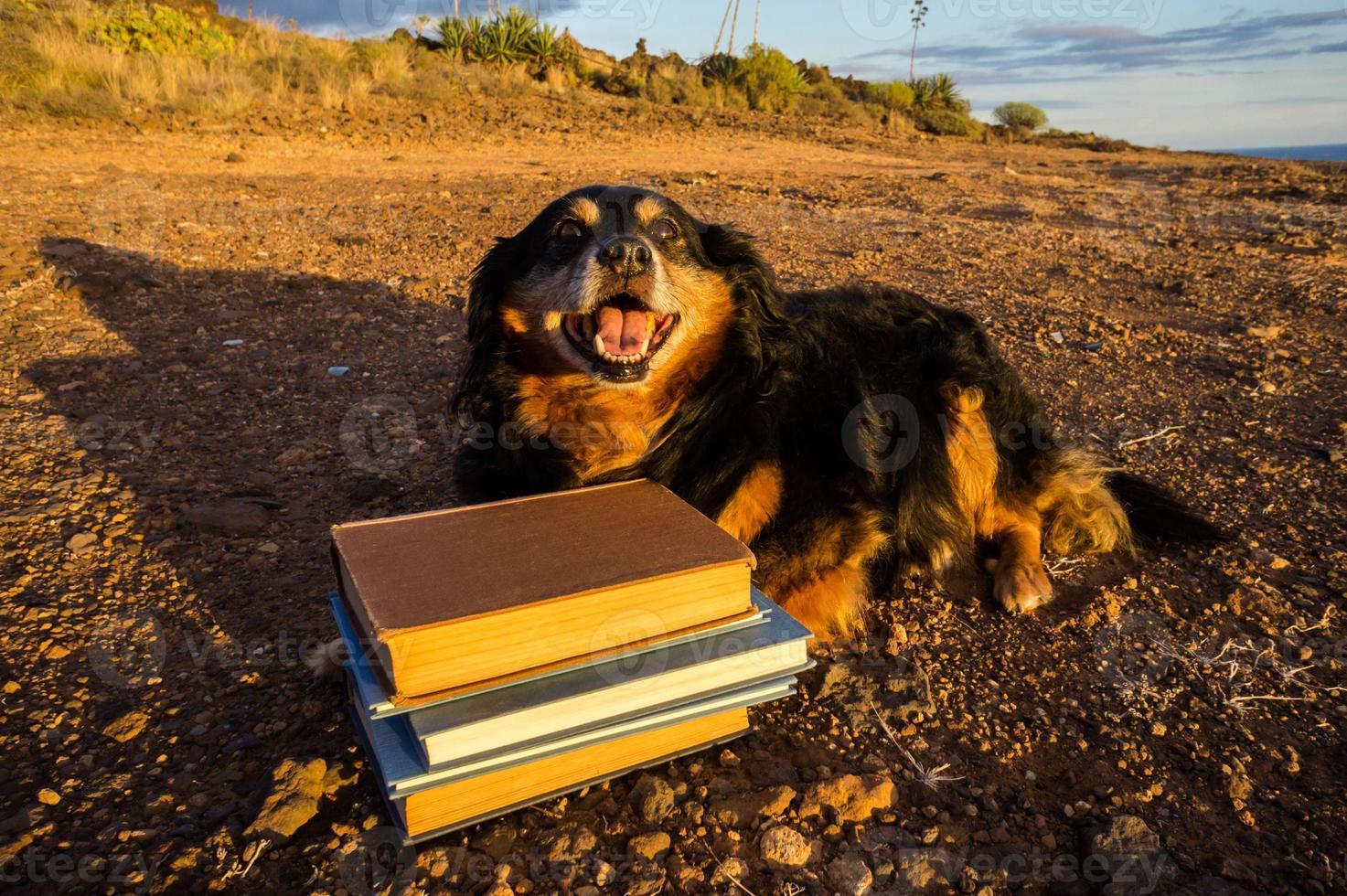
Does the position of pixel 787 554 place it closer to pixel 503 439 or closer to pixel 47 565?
pixel 503 439

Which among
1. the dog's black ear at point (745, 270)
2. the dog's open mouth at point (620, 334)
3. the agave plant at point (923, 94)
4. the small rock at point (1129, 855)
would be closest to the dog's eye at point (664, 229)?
the dog's black ear at point (745, 270)

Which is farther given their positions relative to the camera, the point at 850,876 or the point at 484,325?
the point at 484,325

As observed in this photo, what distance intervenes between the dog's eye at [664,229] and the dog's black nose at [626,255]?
0.71ft

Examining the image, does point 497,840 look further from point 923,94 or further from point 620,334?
point 923,94

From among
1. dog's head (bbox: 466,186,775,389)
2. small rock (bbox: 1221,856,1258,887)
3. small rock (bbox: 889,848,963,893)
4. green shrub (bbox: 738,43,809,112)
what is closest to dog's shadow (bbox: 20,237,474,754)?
dog's head (bbox: 466,186,775,389)

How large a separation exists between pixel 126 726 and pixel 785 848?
1644 mm

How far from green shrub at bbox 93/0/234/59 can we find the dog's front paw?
16613 mm

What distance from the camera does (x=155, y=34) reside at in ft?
51.6

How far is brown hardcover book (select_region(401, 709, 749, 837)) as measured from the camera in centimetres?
172

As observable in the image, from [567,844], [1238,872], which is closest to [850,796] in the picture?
[567,844]

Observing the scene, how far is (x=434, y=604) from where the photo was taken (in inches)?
66.6

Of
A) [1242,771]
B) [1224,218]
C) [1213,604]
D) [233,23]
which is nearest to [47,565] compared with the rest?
[1242,771]

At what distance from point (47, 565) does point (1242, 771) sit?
3519mm

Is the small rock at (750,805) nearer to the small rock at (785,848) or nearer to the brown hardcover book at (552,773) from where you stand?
the small rock at (785,848)
